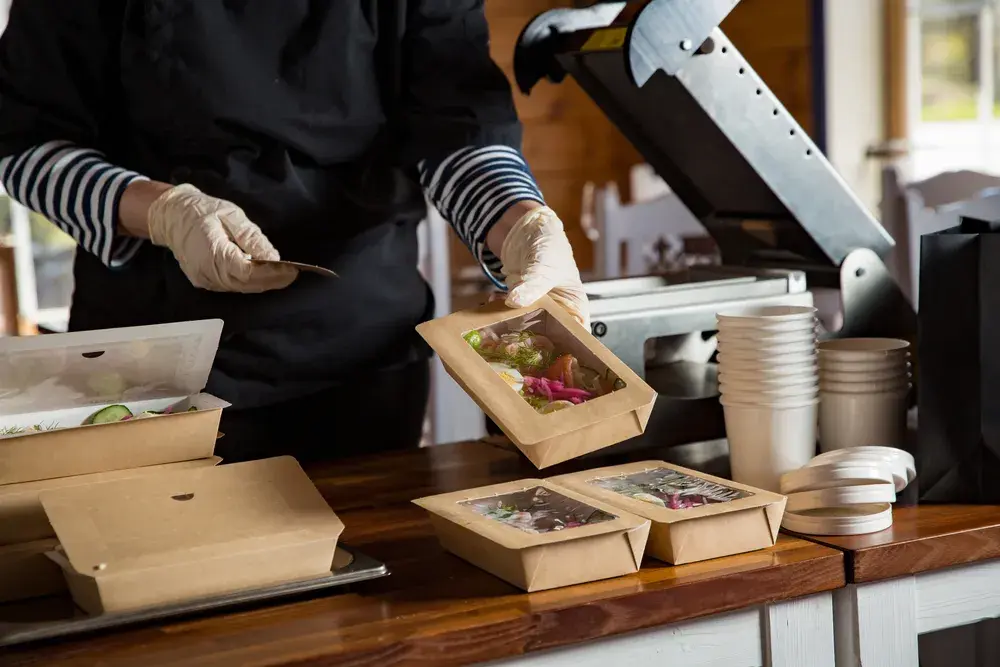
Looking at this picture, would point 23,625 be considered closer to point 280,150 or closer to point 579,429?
point 579,429

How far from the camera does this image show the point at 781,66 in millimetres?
4648

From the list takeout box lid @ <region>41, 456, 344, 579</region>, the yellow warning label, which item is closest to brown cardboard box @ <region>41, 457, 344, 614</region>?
takeout box lid @ <region>41, 456, 344, 579</region>

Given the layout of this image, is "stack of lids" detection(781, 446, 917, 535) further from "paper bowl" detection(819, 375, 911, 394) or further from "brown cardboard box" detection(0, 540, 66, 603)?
"brown cardboard box" detection(0, 540, 66, 603)

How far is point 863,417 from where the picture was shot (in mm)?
1197

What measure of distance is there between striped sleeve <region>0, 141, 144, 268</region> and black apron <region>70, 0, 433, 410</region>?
8cm

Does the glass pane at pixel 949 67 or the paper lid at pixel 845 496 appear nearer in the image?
the paper lid at pixel 845 496

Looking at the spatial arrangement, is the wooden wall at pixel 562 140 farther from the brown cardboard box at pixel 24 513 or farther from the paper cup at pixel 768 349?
the brown cardboard box at pixel 24 513

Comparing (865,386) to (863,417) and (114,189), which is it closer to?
(863,417)

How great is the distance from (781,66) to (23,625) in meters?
4.22

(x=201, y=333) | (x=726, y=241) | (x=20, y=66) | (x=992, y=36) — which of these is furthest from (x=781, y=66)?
(x=201, y=333)

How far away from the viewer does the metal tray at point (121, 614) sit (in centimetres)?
87

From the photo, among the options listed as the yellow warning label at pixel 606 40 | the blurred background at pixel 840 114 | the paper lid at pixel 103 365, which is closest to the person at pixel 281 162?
the yellow warning label at pixel 606 40

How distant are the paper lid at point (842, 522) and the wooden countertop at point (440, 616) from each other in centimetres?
2

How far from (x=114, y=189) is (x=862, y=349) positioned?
86 cm
